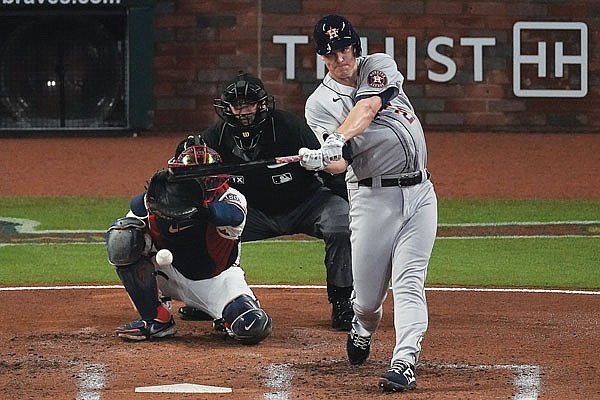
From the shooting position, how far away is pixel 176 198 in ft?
22.2

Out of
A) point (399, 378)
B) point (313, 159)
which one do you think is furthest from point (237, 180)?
point (399, 378)

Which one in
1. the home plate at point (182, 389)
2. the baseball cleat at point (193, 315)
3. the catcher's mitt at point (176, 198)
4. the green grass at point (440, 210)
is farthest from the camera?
the green grass at point (440, 210)

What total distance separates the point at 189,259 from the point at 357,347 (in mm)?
1243

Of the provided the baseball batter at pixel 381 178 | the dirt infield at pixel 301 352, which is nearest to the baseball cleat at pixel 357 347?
the dirt infield at pixel 301 352

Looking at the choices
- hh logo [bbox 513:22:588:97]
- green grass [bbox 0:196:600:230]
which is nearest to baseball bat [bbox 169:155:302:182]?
green grass [bbox 0:196:600:230]

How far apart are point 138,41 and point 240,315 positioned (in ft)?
39.0

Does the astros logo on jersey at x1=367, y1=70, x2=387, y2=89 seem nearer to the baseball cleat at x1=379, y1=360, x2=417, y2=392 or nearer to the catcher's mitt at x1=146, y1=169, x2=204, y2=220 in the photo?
the catcher's mitt at x1=146, y1=169, x2=204, y2=220

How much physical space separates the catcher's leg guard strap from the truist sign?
11.7 meters

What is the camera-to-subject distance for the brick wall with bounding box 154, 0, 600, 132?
18766 millimetres

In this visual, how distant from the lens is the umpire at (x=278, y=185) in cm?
780

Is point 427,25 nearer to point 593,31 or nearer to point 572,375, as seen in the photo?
point 593,31

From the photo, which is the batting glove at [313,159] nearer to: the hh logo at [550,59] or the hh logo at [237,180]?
the hh logo at [237,180]

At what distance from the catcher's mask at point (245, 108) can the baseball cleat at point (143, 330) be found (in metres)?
1.34

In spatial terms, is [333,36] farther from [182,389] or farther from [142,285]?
[142,285]
